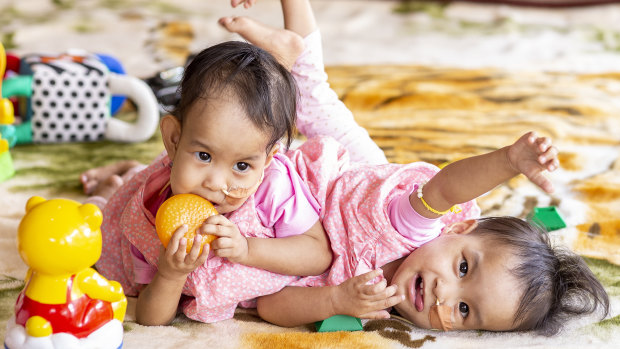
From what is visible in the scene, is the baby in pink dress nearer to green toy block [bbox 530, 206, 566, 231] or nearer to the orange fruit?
the orange fruit

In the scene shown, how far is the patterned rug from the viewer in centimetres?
105

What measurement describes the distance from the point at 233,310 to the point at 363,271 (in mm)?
221

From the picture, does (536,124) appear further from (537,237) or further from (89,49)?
(89,49)

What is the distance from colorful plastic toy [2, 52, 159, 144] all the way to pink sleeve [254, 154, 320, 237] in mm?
706

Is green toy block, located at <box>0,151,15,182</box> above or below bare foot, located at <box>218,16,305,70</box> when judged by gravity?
below

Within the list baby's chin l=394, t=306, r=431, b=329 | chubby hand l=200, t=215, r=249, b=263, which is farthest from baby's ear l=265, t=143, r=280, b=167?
baby's chin l=394, t=306, r=431, b=329

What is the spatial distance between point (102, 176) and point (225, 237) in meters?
0.62

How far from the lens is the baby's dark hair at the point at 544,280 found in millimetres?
1047

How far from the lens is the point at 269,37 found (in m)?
1.30

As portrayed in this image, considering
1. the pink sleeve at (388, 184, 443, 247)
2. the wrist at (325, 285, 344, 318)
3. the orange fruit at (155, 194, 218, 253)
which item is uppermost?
the orange fruit at (155, 194, 218, 253)

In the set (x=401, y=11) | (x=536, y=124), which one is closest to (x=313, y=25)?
(x=536, y=124)

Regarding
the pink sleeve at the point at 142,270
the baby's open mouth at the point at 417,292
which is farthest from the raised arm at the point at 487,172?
the pink sleeve at the point at 142,270

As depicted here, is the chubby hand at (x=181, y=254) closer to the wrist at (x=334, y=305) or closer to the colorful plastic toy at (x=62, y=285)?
the colorful plastic toy at (x=62, y=285)

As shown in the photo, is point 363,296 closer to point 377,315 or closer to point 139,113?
A: point 377,315
